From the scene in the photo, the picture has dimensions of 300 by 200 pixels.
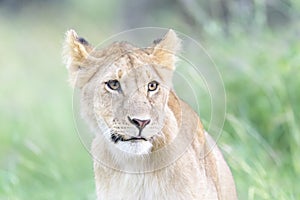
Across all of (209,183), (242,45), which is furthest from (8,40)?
(209,183)

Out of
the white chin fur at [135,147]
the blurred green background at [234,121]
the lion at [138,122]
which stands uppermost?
the blurred green background at [234,121]

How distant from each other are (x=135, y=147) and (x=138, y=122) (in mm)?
173

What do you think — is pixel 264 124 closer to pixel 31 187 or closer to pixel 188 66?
pixel 188 66

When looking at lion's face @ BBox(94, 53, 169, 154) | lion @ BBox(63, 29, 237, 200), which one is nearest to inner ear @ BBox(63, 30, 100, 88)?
lion @ BBox(63, 29, 237, 200)

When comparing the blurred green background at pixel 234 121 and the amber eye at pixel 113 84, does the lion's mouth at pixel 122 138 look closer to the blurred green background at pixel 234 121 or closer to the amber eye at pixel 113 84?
the amber eye at pixel 113 84

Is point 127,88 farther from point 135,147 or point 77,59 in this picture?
point 77,59

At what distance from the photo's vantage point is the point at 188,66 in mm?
5969

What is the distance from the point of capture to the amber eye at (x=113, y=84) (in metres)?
3.75

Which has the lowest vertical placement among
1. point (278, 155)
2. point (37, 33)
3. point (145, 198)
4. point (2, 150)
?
point (145, 198)

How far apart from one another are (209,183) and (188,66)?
1879mm

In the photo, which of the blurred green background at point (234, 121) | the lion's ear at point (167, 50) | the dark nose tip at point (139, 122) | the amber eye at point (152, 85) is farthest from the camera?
the blurred green background at point (234, 121)

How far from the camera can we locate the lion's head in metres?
3.73

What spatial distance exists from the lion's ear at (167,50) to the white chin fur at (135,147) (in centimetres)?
31

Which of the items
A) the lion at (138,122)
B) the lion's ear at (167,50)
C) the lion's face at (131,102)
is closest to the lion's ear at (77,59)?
the lion at (138,122)
